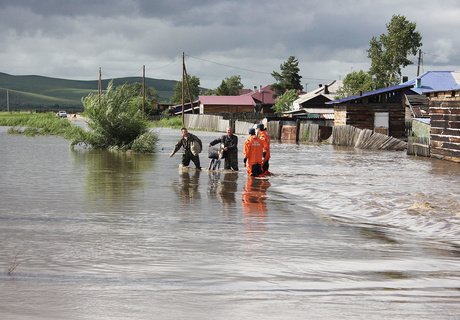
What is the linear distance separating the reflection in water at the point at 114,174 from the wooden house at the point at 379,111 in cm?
1643

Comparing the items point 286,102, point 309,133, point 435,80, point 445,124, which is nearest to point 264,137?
point 445,124

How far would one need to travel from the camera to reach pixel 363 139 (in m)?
40.8

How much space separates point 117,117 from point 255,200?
75.9 feet

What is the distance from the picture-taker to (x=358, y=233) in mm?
11383

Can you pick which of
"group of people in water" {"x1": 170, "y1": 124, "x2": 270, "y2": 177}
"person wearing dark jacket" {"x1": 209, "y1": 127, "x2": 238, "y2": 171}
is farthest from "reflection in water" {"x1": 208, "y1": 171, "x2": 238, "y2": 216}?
"group of people in water" {"x1": 170, "y1": 124, "x2": 270, "y2": 177}

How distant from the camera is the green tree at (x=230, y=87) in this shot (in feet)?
506

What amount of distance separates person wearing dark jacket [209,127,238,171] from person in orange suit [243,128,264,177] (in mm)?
1013

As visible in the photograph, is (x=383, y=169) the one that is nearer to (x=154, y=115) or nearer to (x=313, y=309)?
(x=313, y=309)

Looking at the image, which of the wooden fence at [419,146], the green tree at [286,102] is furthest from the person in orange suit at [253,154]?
the green tree at [286,102]

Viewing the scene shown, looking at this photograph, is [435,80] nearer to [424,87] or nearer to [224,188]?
[424,87]

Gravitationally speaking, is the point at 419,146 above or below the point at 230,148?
below

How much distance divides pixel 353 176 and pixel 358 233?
36.0 feet

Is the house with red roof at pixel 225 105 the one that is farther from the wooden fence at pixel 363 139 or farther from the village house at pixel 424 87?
the wooden fence at pixel 363 139

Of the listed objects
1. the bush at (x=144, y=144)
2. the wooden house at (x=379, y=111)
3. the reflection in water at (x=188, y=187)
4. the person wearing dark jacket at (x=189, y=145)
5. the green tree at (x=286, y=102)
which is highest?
the green tree at (x=286, y=102)
